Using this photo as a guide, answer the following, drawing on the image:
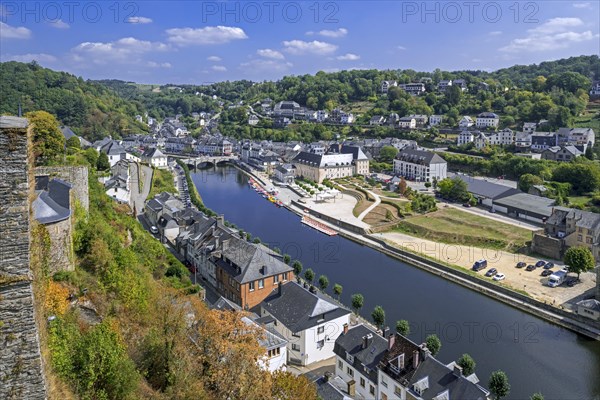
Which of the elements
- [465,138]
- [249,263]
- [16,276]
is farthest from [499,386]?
[465,138]

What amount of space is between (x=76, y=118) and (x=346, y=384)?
157 ft

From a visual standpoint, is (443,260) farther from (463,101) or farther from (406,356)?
(463,101)

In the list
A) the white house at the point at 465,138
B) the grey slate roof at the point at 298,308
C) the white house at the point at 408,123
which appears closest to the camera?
the grey slate roof at the point at 298,308

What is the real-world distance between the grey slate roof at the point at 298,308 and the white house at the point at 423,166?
85.8 ft

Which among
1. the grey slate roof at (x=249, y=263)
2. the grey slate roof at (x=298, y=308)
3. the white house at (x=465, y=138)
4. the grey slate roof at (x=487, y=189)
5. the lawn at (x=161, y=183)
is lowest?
the grey slate roof at (x=298, y=308)

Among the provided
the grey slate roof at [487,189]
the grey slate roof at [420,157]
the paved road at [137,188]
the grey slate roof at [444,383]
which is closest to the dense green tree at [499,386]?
the grey slate roof at [444,383]

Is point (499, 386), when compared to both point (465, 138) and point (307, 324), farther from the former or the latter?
point (465, 138)

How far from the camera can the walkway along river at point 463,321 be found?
12898mm

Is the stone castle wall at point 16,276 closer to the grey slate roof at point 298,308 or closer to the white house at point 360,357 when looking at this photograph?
the white house at point 360,357

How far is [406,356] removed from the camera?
10289 millimetres

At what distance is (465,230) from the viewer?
2494 centimetres

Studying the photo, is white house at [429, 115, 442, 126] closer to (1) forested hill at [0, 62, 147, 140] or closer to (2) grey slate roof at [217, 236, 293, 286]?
(1) forested hill at [0, 62, 147, 140]

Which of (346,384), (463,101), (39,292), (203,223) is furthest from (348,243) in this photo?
(463,101)

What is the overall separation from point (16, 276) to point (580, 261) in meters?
20.3
